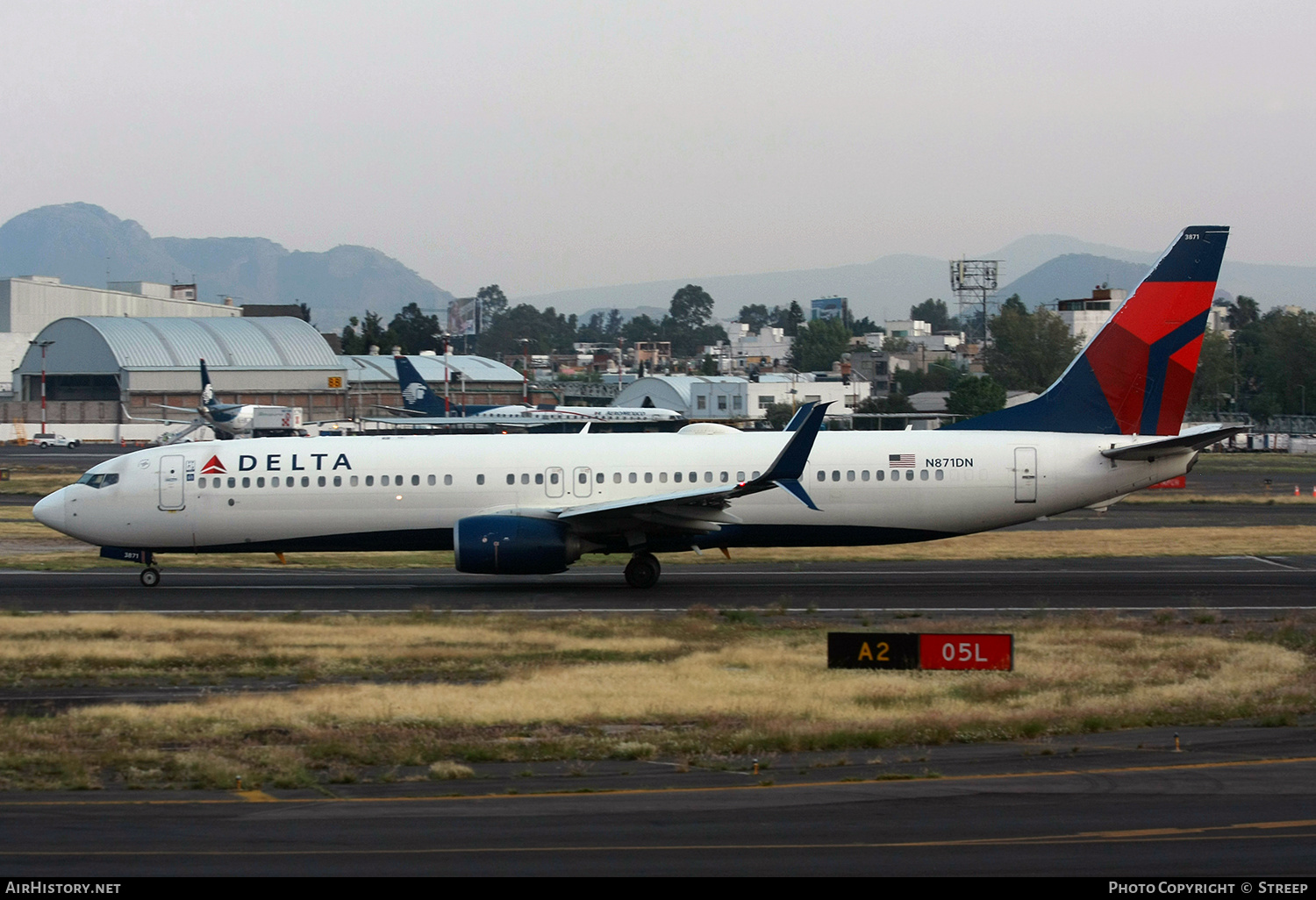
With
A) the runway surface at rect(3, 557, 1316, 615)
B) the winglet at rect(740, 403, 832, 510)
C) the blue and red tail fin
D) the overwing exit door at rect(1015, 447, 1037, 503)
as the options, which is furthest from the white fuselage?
the winglet at rect(740, 403, 832, 510)

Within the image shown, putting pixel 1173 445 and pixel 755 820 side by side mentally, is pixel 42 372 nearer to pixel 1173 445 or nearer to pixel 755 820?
pixel 1173 445

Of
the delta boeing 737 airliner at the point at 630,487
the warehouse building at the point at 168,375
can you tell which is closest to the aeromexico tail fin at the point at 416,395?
the warehouse building at the point at 168,375

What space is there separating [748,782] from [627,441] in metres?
17.9

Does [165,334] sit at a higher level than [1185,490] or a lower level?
higher

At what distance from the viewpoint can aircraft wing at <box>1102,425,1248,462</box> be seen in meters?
29.1

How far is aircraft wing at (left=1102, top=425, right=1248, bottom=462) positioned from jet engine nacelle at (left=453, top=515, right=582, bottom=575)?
513 inches

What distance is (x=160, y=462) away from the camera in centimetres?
3078

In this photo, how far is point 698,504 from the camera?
29.0 metres

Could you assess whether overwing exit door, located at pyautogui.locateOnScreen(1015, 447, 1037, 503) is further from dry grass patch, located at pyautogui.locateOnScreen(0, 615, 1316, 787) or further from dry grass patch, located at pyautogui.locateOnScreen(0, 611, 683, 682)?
dry grass patch, located at pyautogui.locateOnScreen(0, 611, 683, 682)

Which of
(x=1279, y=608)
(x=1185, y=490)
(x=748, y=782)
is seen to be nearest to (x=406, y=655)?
(x=748, y=782)

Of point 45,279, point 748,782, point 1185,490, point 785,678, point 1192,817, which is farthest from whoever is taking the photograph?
point 45,279

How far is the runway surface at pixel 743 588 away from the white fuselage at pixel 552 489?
1.35 meters

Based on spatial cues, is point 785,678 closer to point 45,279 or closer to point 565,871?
point 565,871

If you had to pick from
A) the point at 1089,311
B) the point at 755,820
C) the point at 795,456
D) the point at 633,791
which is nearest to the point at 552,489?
A: the point at 795,456
